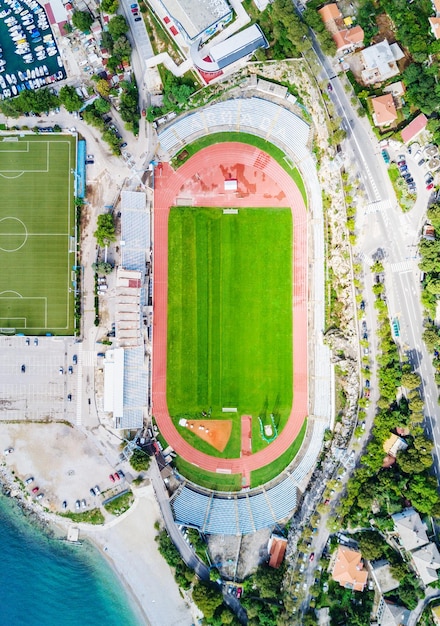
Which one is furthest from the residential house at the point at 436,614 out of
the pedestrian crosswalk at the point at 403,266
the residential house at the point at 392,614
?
the pedestrian crosswalk at the point at 403,266

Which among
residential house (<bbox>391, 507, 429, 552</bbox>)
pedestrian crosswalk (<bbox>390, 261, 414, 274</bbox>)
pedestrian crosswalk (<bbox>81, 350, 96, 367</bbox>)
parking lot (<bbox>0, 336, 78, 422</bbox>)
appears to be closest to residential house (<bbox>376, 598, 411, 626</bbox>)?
residential house (<bbox>391, 507, 429, 552</bbox>)

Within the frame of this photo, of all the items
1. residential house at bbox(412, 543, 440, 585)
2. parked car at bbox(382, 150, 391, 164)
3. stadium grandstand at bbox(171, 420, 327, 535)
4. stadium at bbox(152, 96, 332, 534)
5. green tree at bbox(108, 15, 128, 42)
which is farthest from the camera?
stadium at bbox(152, 96, 332, 534)

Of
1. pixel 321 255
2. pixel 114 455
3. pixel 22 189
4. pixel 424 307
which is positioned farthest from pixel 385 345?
pixel 22 189

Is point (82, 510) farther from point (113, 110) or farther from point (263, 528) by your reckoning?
point (113, 110)

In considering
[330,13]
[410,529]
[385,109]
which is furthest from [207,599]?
[330,13]

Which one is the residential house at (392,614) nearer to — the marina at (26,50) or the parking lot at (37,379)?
the parking lot at (37,379)

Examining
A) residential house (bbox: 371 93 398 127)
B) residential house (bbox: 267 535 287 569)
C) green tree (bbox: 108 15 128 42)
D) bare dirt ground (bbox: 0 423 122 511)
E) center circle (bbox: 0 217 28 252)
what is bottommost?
residential house (bbox: 267 535 287 569)

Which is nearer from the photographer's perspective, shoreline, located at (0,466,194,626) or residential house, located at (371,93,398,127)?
residential house, located at (371,93,398,127)

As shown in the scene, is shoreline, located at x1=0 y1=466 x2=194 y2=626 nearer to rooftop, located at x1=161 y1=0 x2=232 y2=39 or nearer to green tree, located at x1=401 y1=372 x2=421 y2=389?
green tree, located at x1=401 y1=372 x2=421 y2=389
